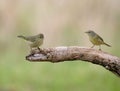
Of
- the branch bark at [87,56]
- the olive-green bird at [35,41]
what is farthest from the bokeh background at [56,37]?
the olive-green bird at [35,41]

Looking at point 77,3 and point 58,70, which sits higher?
point 77,3

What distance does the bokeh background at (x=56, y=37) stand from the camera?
19.9 feet

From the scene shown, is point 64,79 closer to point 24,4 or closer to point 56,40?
point 56,40

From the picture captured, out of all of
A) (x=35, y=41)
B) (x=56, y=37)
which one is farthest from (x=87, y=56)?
(x=56, y=37)

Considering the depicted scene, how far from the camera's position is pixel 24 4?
21.8 ft

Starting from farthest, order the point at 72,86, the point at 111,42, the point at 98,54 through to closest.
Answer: the point at 111,42 < the point at 72,86 < the point at 98,54

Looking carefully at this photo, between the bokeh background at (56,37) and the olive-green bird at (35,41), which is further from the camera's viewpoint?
the bokeh background at (56,37)

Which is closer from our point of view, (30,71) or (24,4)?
(30,71)

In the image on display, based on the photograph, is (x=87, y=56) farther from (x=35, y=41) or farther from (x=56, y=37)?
(x=56, y=37)

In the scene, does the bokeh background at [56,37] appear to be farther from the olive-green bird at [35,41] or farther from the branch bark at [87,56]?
the olive-green bird at [35,41]

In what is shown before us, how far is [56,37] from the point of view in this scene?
20.7 ft

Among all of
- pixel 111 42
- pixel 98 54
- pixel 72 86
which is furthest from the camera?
pixel 111 42

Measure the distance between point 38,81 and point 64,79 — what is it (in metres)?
0.23

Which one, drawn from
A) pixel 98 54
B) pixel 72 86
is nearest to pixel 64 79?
pixel 72 86
